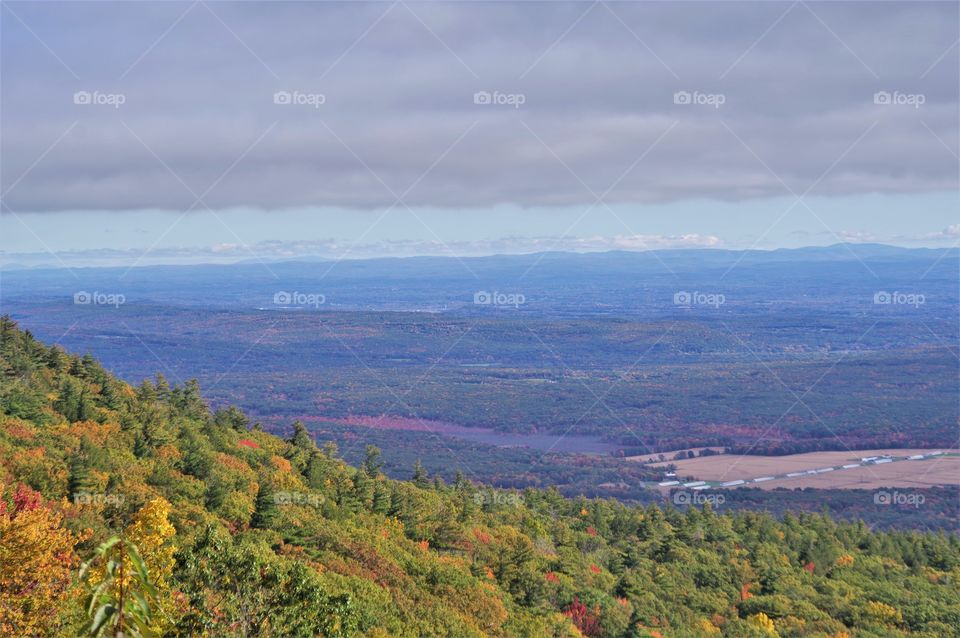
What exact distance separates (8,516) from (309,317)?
178756mm

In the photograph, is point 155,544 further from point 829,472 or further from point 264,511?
point 829,472

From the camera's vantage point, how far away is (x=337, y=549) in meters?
27.7

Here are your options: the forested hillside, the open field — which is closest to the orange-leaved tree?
the forested hillside

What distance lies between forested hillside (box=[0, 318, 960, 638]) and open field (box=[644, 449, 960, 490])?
30.9m

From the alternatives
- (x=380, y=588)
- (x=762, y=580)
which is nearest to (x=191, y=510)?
(x=380, y=588)

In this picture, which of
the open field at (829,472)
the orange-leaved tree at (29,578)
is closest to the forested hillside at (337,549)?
the orange-leaved tree at (29,578)

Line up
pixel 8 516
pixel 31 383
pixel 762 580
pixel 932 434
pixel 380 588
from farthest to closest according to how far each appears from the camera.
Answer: pixel 932 434
pixel 762 580
pixel 31 383
pixel 380 588
pixel 8 516

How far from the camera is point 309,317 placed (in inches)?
7559

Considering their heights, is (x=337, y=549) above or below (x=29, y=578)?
below

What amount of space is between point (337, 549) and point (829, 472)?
73.4 m

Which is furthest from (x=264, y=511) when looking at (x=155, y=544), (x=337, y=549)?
(x=155, y=544)

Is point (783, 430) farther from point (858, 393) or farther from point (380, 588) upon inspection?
point (380, 588)

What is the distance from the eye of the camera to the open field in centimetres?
8456

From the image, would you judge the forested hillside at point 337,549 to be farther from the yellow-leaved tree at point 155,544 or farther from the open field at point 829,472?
the open field at point 829,472
